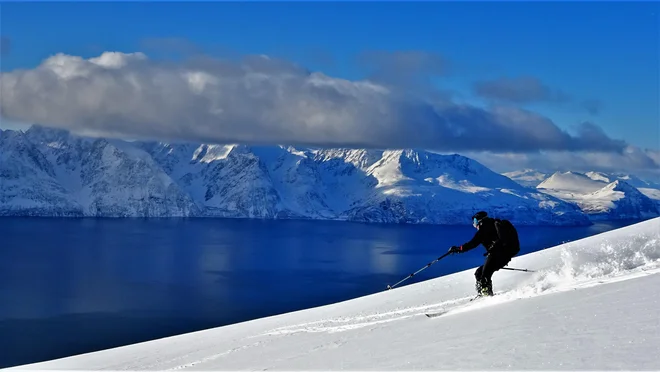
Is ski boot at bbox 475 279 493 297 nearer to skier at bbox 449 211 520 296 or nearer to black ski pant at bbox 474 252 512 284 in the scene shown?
skier at bbox 449 211 520 296

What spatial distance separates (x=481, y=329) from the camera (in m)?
10.4

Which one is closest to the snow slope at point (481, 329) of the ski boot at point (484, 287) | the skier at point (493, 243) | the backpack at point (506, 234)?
the ski boot at point (484, 287)

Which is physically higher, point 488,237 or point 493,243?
point 488,237

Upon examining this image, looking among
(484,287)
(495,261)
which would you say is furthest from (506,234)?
(484,287)

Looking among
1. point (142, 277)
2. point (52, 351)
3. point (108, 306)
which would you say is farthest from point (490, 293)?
point (142, 277)

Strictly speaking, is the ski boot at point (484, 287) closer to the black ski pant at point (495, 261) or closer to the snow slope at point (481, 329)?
the black ski pant at point (495, 261)

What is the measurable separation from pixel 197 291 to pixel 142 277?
16.1m

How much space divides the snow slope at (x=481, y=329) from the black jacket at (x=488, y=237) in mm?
1074

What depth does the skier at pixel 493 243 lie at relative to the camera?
558 inches

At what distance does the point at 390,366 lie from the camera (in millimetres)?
9336

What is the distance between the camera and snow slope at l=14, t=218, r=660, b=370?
8367mm

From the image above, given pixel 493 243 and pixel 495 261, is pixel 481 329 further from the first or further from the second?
pixel 493 243

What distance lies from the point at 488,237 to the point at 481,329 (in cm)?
448

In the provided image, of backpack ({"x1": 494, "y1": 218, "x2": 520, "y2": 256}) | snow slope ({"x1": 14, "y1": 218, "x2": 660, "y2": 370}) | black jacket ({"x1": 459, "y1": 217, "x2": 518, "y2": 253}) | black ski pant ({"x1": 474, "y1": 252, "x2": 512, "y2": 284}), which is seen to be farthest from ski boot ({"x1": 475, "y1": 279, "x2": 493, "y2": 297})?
backpack ({"x1": 494, "y1": 218, "x2": 520, "y2": 256})
